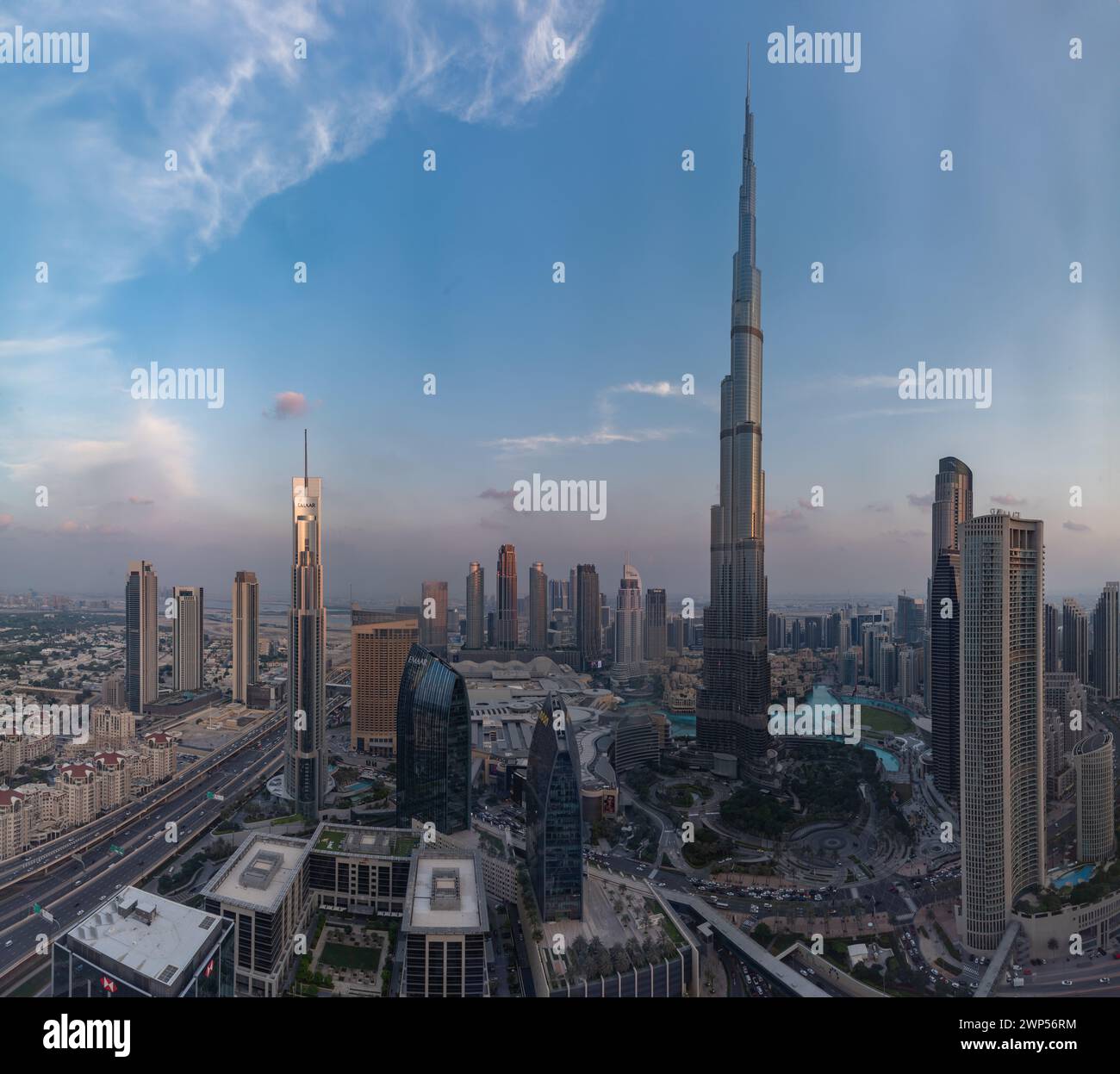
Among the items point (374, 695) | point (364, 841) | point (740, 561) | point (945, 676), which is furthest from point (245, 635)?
point (945, 676)

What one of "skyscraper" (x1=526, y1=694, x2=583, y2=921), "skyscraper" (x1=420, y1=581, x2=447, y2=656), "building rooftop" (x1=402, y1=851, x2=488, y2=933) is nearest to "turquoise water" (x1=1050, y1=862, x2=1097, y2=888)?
"skyscraper" (x1=526, y1=694, x2=583, y2=921)

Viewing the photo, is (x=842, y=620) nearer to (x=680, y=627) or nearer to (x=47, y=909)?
(x=680, y=627)

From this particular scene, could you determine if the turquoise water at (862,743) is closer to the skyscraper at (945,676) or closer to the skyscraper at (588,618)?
the skyscraper at (945,676)

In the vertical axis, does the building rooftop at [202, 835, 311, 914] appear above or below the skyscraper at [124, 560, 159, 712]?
below

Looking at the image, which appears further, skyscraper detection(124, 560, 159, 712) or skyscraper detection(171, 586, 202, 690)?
skyscraper detection(171, 586, 202, 690)

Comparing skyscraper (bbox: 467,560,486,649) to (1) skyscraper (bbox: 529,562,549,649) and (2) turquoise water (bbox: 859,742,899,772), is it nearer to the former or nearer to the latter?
(1) skyscraper (bbox: 529,562,549,649)

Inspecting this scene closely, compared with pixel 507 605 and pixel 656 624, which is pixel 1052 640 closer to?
pixel 656 624

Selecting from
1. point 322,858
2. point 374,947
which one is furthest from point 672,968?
point 322,858
